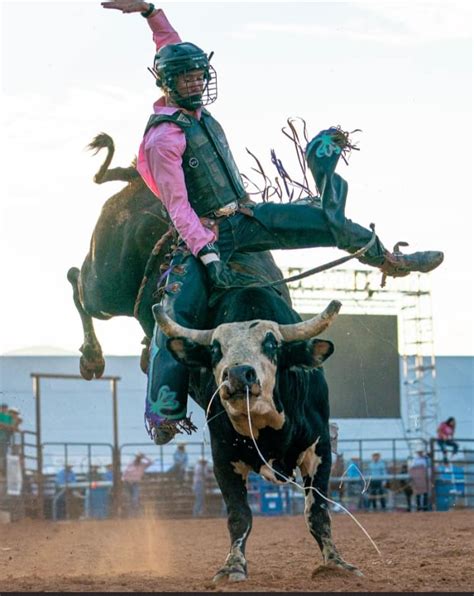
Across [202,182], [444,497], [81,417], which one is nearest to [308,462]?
[202,182]

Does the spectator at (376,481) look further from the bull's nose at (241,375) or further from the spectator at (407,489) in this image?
the bull's nose at (241,375)

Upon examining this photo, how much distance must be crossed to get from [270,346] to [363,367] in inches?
741

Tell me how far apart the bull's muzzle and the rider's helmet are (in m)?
1.98

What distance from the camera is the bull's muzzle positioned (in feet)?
21.5

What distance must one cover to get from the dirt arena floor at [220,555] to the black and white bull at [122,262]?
5.17ft

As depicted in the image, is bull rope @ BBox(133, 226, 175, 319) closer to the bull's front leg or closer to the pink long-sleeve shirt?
the pink long-sleeve shirt

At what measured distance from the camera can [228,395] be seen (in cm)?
662

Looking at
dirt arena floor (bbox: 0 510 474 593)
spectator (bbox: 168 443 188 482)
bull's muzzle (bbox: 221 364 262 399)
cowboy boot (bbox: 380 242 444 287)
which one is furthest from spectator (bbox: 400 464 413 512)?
bull's muzzle (bbox: 221 364 262 399)

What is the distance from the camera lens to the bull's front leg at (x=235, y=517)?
282 inches

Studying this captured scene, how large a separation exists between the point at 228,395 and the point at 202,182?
1761 mm

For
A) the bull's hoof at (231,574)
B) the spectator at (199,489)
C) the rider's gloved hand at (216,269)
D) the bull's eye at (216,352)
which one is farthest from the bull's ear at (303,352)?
the spectator at (199,489)

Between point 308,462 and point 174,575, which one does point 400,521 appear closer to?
point 174,575

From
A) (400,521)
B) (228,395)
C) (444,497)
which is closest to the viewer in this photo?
(228,395)

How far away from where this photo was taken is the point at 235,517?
24.1 feet
